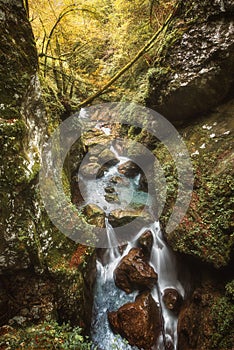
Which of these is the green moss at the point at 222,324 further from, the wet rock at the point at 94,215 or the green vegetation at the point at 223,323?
the wet rock at the point at 94,215

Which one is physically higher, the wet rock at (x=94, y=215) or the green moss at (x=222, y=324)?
→ the wet rock at (x=94, y=215)

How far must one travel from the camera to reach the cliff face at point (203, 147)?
458 centimetres

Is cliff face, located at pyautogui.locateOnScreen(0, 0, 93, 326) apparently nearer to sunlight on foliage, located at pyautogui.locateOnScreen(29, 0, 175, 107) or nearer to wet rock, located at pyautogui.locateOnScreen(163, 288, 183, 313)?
sunlight on foliage, located at pyautogui.locateOnScreen(29, 0, 175, 107)

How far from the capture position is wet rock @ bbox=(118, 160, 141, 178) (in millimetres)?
9766

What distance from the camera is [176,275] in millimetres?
Answer: 6004

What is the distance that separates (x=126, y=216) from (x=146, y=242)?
1.17m

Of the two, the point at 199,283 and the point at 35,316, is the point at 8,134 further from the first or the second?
the point at 199,283

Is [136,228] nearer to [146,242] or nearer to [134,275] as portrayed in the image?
[146,242]

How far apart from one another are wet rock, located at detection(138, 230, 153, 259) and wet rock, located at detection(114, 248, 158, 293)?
0.41 m

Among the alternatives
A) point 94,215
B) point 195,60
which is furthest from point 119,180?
point 195,60

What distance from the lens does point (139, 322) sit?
4902 millimetres

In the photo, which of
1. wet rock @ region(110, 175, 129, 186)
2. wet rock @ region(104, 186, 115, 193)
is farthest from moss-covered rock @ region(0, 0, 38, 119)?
wet rock @ region(110, 175, 129, 186)

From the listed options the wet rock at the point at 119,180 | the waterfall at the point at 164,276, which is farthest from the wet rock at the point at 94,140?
the waterfall at the point at 164,276

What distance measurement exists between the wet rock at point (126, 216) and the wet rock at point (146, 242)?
586 mm
